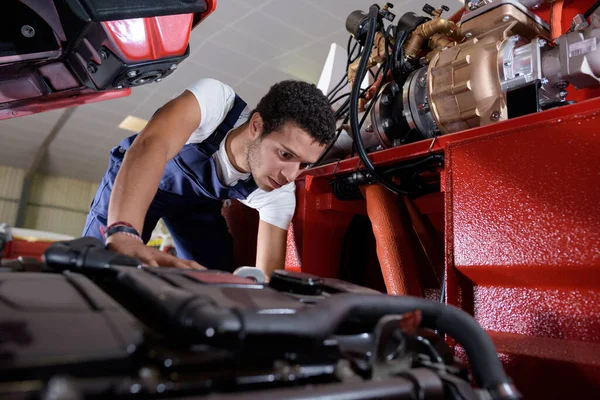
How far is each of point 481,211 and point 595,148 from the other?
0.77 ft

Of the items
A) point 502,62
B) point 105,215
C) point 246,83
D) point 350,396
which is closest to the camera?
point 350,396

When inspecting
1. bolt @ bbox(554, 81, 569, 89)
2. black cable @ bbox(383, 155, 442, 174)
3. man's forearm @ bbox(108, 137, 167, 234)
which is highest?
bolt @ bbox(554, 81, 569, 89)

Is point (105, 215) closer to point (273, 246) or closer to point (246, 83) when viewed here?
point (273, 246)

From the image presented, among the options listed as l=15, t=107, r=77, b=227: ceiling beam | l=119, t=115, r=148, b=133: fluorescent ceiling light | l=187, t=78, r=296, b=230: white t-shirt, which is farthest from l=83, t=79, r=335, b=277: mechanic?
l=15, t=107, r=77, b=227: ceiling beam

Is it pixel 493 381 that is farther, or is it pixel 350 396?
pixel 493 381

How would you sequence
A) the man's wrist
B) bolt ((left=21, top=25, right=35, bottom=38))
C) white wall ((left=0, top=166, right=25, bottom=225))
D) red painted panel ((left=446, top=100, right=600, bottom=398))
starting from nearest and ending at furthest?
red painted panel ((left=446, top=100, right=600, bottom=398)), the man's wrist, bolt ((left=21, top=25, right=35, bottom=38)), white wall ((left=0, top=166, right=25, bottom=225))

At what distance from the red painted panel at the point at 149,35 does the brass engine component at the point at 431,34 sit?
2.29ft

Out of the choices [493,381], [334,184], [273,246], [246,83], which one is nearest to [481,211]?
[493,381]

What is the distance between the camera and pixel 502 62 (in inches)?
40.6

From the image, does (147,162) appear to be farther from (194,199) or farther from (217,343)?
(217,343)

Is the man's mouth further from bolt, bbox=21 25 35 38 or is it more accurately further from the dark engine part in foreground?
the dark engine part in foreground

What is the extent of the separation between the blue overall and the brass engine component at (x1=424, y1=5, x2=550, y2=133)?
765mm

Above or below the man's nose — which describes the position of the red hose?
below

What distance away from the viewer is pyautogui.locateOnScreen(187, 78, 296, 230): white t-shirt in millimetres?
1479
